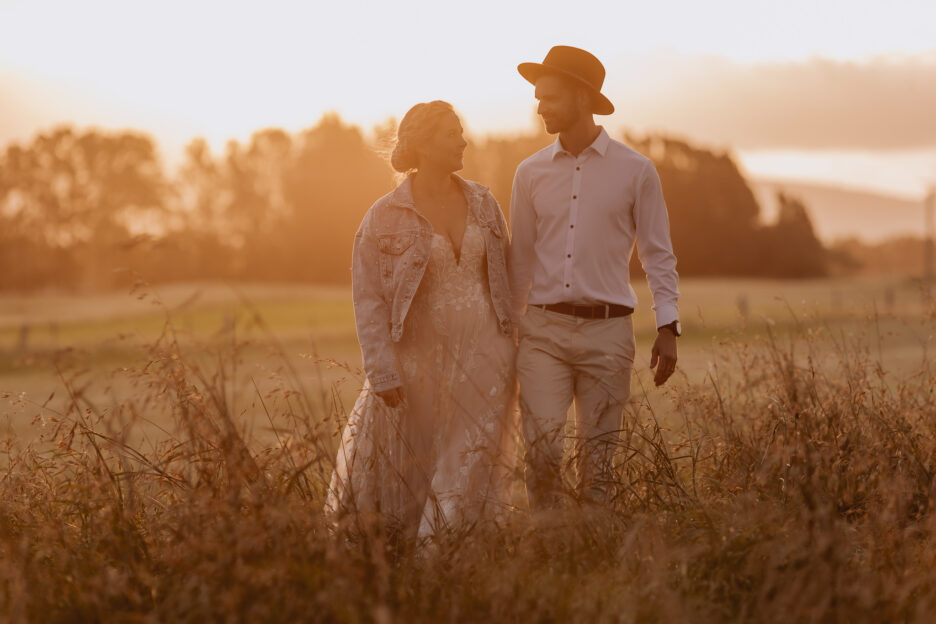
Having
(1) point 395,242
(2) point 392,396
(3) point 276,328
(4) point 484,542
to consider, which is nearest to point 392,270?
(1) point 395,242

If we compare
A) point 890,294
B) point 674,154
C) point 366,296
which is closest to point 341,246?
point 674,154

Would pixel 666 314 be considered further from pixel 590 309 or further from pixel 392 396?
pixel 392 396

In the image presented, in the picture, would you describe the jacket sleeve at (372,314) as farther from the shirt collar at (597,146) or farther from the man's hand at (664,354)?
the man's hand at (664,354)

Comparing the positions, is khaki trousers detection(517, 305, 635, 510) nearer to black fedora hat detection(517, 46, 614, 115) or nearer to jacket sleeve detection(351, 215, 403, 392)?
jacket sleeve detection(351, 215, 403, 392)

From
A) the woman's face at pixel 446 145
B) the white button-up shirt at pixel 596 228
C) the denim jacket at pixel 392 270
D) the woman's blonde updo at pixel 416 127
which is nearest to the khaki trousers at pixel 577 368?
the white button-up shirt at pixel 596 228

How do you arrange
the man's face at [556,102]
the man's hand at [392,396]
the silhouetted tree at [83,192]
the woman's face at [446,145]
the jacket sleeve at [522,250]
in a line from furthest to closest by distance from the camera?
the silhouetted tree at [83,192], the jacket sleeve at [522,250], the man's face at [556,102], the woman's face at [446,145], the man's hand at [392,396]

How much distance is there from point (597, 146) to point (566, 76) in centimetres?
38

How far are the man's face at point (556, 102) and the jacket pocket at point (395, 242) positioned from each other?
2.93ft

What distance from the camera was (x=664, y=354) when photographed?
205 inches

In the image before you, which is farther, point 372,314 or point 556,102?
point 556,102

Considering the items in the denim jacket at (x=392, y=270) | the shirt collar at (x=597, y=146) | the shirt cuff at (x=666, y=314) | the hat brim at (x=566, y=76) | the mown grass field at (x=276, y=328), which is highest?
the hat brim at (x=566, y=76)

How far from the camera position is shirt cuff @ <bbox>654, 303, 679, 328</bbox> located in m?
5.25

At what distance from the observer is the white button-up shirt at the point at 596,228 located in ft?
17.4

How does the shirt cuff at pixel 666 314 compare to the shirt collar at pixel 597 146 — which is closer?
the shirt cuff at pixel 666 314
